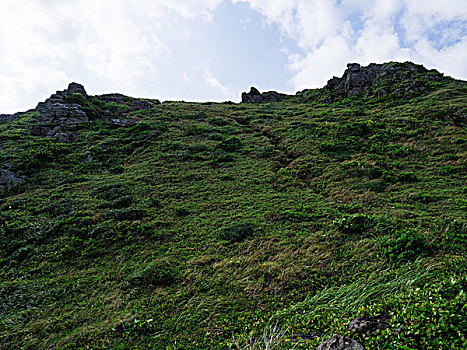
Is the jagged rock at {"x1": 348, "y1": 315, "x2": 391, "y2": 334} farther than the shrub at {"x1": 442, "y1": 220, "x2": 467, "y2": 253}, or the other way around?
the shrub at {"x1": 442, "y1": 220, "x2": 467, "y2": 253}

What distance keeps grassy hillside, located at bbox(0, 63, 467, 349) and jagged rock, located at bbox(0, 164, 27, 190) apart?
66 centimetres

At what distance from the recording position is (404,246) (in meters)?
7.86

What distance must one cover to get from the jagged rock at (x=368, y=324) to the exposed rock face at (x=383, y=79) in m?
40.5

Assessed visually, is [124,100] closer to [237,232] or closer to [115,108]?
[115,108]

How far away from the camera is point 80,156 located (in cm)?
2347

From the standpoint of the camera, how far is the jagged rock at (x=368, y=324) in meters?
4.23

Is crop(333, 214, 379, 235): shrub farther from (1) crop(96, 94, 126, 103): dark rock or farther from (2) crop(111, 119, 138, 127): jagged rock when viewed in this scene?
(1) crop(96, 94, 126, 103): dark rock

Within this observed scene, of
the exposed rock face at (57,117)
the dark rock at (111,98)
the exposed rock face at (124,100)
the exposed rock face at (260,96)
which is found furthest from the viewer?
the exposed rock face at (260,96)

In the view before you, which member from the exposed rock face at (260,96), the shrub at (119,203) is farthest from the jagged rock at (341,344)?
the exposed rock face at (260,96)

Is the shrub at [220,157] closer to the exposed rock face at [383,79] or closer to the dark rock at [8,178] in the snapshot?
the dark rock at [8,178]

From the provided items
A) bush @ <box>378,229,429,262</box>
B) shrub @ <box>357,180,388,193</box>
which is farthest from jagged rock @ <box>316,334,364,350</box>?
shrub @ <box>357,180,388,193</box>

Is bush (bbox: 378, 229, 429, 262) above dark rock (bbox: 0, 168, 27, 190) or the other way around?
the other way around

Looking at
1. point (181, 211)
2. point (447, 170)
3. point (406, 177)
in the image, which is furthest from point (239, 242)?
point (447, 170)

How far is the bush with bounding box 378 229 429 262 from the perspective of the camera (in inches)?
293
